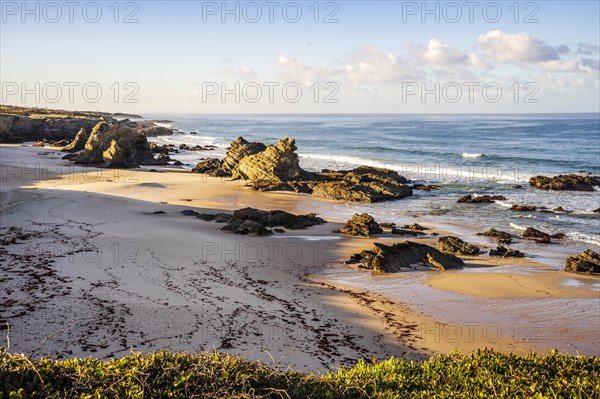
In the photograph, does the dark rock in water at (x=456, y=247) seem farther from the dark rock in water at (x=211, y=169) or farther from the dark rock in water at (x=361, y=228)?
the dark rock in water at (x=211, y=169)

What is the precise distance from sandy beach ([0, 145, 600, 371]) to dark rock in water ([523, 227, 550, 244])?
4285 millimetres

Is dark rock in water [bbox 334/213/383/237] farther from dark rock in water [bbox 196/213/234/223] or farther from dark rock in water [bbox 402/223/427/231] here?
dark rock in water [bbox 196/213/234/223]

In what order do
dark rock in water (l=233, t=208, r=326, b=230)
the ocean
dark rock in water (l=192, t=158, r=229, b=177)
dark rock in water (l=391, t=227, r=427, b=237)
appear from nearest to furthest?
1. dark rock in water (l=391, t=227, r=427, b=237)
2. dark rock in water (l=233, t=208, r=326, b=230)
3. the ocean
4. dark rock in water (l=192, t=158, r=229, b=177)

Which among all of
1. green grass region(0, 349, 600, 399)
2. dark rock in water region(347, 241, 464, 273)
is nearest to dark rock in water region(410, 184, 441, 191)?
dark rock in water region(347, 241, 464, 273)

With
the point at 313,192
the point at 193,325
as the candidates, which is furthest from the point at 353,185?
the point at 193,325

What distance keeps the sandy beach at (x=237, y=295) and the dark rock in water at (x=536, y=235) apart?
14.1 ft

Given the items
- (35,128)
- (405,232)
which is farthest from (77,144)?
(405,232)

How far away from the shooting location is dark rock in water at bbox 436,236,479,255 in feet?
65.4

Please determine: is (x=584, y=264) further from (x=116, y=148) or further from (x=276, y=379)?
(x=116, y=148)

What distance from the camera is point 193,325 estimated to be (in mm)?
11523

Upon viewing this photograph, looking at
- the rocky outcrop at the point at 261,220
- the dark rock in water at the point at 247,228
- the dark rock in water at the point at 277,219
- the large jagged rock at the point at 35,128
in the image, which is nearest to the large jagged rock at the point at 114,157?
the rocky outcrop at the point at 261,220

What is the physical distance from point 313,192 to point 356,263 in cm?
1642

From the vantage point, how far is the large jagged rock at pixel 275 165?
37.3 meters

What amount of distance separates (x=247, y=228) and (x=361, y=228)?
5.12 meters
